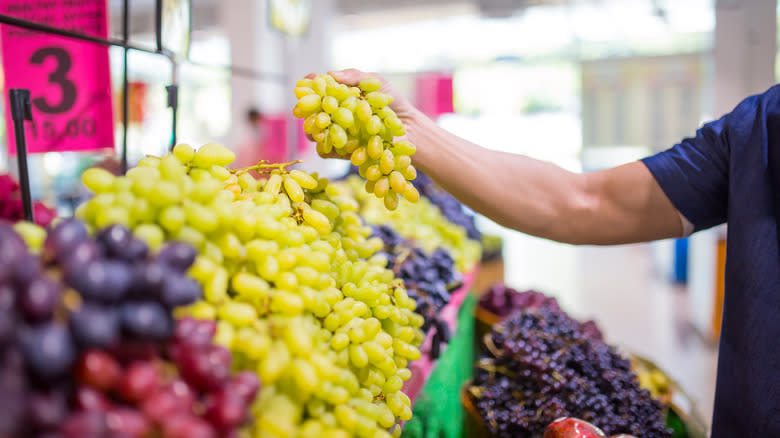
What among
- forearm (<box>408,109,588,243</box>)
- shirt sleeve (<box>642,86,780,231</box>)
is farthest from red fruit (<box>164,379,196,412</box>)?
shirt sleeve (<box>642,86,780,231</box>)

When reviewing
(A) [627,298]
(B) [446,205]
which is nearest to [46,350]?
(B) [446,205]

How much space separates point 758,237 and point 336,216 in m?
0.84

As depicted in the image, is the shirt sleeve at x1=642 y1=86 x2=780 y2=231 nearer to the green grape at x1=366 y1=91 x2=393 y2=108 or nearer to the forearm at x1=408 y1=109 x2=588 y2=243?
the forearm at x1=408 y1=109 x2=588 y2=243

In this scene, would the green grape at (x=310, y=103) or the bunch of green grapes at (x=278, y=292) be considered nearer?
the bunch of green grapes at (x=278, y=292)

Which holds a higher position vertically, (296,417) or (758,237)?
(758,237)

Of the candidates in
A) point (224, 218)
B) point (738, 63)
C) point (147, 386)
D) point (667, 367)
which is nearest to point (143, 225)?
point (224, 218)

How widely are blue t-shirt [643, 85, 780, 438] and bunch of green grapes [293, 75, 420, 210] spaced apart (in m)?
0.69

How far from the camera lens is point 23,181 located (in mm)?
945

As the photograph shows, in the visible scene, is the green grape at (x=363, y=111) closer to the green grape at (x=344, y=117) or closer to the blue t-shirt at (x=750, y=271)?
the green grape at (x=344, y=117)

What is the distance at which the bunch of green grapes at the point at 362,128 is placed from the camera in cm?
98

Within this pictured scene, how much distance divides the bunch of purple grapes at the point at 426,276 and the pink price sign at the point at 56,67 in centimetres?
84

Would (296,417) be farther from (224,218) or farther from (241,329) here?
(224,218)

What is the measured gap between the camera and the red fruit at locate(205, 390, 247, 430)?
48 centimetres

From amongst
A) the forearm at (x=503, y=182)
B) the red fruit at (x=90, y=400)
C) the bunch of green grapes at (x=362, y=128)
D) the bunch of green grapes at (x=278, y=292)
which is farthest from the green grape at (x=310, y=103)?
the red fruit at (x=90, y=400)
